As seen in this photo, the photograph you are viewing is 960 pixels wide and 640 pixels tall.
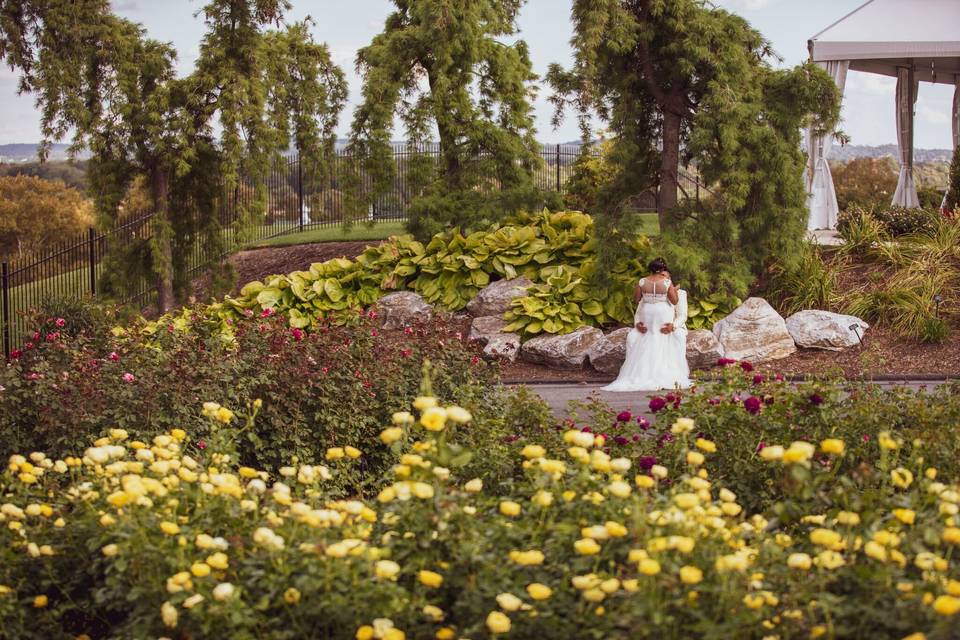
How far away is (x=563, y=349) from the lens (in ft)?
35.8

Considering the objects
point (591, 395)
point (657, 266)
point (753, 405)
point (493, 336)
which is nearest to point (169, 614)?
point (753, 405)

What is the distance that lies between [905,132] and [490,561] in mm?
16437

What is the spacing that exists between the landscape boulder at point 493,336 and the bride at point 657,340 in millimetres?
1309

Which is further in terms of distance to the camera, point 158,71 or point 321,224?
point 321,224

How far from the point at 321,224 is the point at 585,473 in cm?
1732

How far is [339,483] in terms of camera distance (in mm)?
5164

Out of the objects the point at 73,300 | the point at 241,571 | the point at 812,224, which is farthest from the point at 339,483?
the point at 812,224

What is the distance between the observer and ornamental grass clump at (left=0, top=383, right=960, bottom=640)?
2.54 metres

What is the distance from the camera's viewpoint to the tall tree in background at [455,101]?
1284 cm

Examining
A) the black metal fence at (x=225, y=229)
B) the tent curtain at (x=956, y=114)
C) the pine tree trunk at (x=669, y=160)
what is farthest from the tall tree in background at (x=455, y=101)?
the tent curtain at (x=956, y=114)

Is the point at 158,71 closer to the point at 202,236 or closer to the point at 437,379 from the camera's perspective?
the point at 202,236

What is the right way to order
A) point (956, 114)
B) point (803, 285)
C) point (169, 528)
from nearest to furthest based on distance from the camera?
1. point (169, 528)
2. point (803, 285)
3. point (956, 114)

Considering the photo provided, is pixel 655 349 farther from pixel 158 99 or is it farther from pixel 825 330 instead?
pixel 158 99

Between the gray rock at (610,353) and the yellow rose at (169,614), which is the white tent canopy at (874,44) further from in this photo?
the yellow rose at (169,614)
